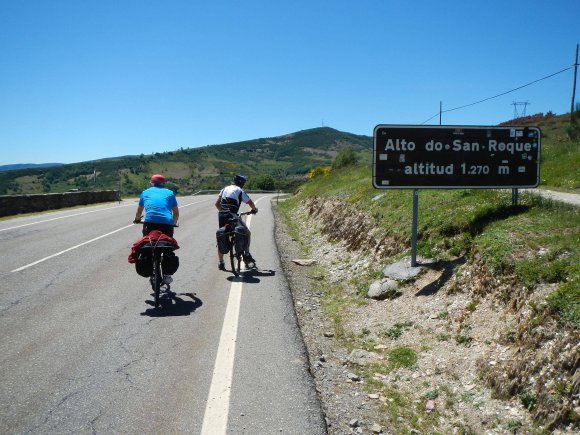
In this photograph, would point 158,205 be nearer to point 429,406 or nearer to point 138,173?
point 429,406

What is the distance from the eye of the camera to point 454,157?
328 inches

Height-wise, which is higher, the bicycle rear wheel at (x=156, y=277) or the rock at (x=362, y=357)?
the bicycle rear wheel at (x=156, y=277)

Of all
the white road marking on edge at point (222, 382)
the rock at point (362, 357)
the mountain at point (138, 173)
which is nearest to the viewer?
the white road marking on edge at point (222, 382)

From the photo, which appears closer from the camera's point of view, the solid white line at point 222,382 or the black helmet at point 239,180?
the solid white line at point 222,382

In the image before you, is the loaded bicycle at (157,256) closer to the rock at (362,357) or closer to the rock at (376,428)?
the rock at (362,357)

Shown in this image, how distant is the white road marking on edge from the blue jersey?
2033mm

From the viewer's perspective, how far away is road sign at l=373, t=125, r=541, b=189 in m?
8.26

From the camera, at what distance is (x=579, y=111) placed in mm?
28484

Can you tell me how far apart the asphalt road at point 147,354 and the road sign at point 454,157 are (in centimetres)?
302

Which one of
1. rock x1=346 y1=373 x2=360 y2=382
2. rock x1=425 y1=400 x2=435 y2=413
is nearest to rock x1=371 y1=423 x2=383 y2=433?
rock x1=425 y1=400 x2=435 y2=413

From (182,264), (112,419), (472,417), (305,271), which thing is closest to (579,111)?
(305,271)

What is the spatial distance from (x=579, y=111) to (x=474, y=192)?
2375cm

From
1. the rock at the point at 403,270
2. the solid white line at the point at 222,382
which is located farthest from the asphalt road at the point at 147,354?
the rock at the point at 403,270

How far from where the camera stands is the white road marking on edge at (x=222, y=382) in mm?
4059
